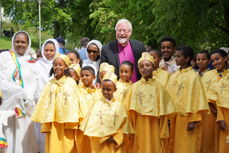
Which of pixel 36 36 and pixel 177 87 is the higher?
pixel 36 36

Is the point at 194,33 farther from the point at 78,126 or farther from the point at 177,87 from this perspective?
the point at 78,126

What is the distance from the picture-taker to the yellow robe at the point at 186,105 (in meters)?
6.64

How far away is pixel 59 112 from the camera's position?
6512mm

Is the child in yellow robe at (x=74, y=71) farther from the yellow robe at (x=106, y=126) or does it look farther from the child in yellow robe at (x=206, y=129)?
the child in yellow robe at (x=206, y=129)

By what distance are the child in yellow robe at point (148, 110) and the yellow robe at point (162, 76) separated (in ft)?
2.15

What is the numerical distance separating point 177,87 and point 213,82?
2.47ft

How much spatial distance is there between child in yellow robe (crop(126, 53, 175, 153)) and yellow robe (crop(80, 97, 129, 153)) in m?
0.35

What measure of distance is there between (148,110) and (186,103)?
2.47 feet

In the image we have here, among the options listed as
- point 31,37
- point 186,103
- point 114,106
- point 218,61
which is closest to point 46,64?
point 114,106

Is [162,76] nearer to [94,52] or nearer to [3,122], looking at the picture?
[94,52]

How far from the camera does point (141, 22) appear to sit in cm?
1825

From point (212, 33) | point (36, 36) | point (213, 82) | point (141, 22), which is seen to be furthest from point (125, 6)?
point (36, 36)

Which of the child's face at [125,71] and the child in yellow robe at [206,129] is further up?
the child's face at [125,71]

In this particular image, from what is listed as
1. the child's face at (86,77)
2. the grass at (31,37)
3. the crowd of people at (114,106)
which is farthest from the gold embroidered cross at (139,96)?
the grass at (31,37)
